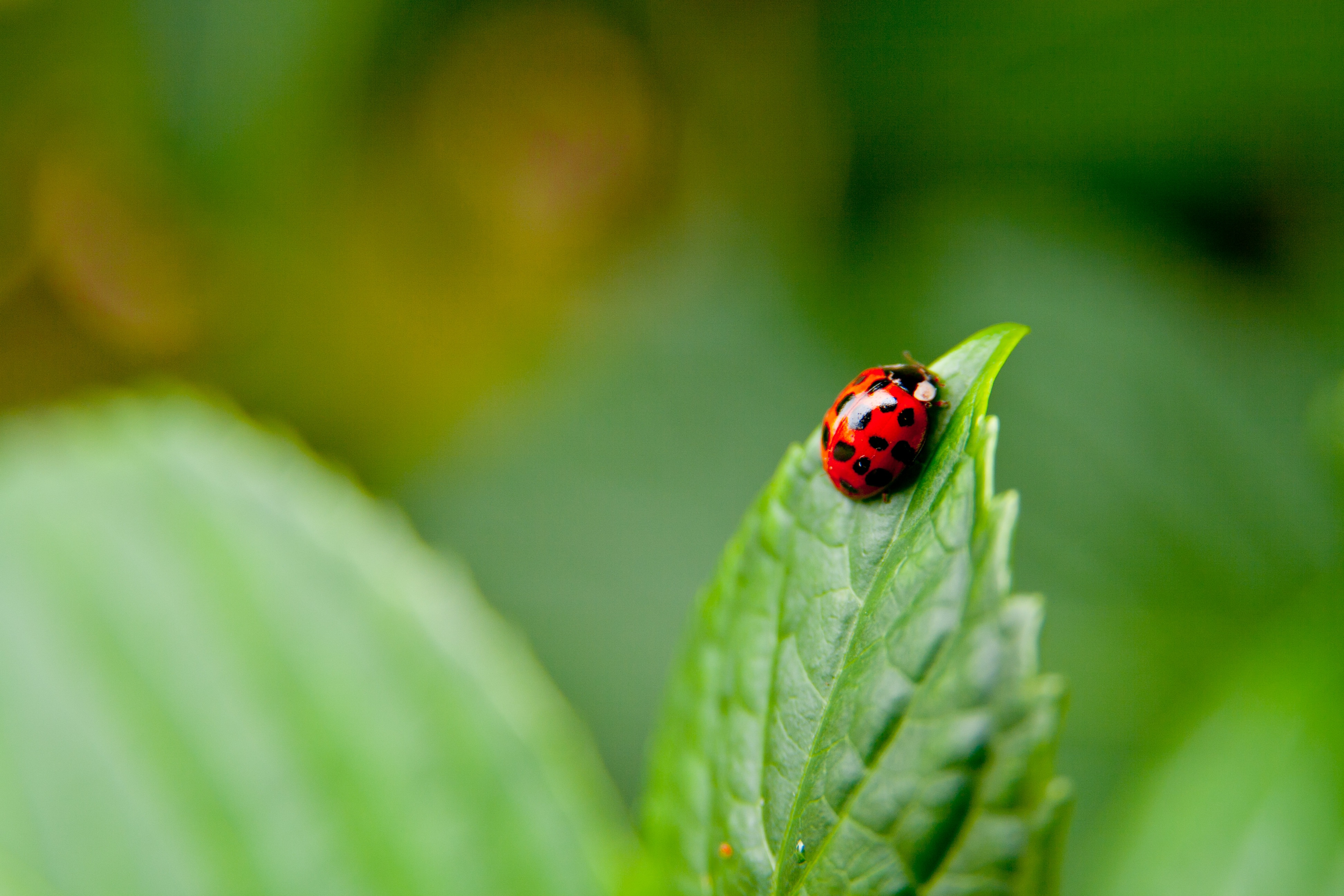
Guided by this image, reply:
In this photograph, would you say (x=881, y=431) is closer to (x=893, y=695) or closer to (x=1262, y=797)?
(x=893, y=695)

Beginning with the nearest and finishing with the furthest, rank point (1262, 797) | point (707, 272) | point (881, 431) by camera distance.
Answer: point (881, 431), point (1262, 797), point (707, 272)

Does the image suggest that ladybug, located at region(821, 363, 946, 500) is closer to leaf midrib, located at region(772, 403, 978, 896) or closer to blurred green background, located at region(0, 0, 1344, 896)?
leaf midrib, located at region(772, 403, 978, 896)

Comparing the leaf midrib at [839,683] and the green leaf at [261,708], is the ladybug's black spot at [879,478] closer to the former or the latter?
the leaf midrib at [839,683]

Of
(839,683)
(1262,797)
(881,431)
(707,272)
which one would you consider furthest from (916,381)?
(707,272)

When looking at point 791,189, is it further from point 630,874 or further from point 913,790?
point 913,790

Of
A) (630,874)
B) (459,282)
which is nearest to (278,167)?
(459,282)
